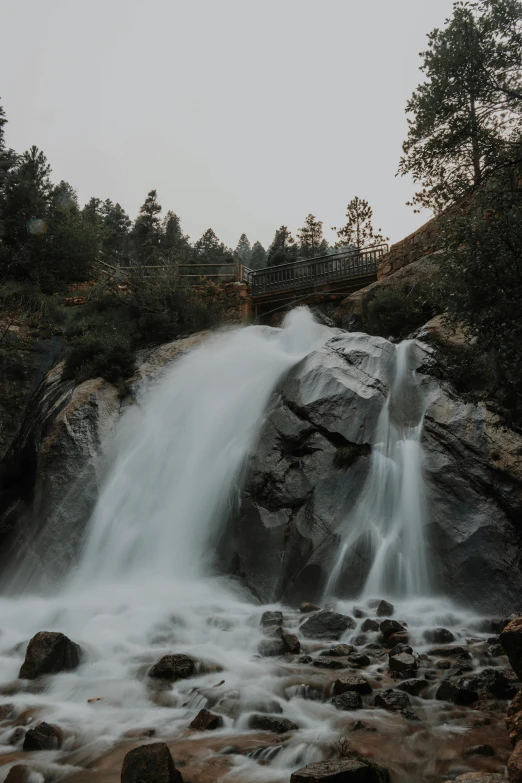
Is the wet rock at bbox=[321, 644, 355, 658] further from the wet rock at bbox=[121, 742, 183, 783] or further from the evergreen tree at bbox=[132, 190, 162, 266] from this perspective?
the evergreen tree at bbox=[132, 190, 162, 266]

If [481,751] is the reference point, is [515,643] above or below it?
above

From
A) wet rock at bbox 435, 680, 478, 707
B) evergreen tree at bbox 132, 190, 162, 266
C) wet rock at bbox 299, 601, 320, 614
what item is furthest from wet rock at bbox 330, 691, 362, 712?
evergreen tree at bbox 132, 190, 162, 266

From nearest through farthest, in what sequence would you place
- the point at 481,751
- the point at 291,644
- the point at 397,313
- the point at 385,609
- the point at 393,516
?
1. the point at 481,751
2. the point at 291,644
3. the point at 385,609
4. the point at 393,516
5. the point at 397,313

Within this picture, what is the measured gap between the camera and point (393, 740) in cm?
524

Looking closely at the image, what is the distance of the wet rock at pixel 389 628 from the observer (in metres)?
8.04

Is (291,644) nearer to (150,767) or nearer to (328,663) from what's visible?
(328,663)

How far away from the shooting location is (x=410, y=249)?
808 inches

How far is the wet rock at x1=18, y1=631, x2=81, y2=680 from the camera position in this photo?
24.4 feet

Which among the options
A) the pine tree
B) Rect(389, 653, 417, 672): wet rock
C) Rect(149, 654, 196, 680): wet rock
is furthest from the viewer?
the pine tree

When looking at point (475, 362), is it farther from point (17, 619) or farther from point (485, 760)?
point (17, 619)

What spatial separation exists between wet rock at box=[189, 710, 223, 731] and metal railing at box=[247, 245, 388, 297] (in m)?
19.5

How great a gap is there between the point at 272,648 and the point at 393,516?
385 centimetres

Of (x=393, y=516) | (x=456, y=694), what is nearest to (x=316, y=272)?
(x=393, y=516)

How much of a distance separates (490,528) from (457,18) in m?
8.66
